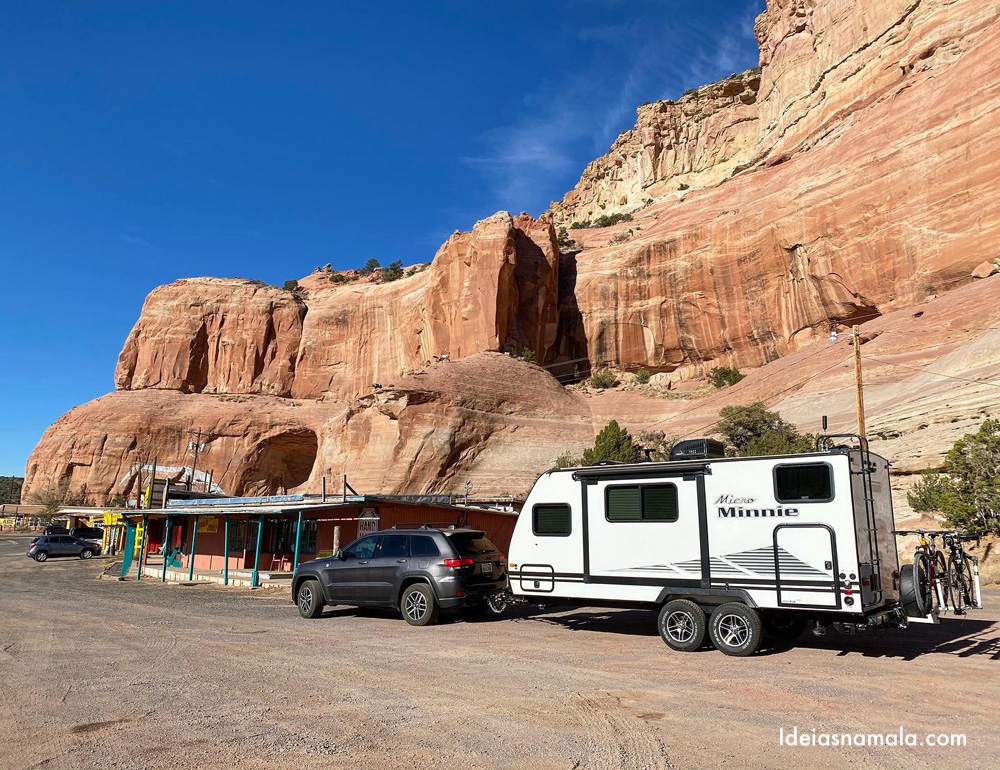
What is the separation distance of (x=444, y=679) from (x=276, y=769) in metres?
2.99

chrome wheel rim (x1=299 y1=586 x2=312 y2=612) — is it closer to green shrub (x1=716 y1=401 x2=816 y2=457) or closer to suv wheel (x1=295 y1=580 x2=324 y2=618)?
suv wheel (x1=295 y1=580 x2=324 y2=618)

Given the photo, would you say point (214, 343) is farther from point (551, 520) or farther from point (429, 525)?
point (551, 520)

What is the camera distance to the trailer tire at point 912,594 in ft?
27.4

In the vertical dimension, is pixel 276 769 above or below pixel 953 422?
below

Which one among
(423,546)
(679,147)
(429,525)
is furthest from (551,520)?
(679,147)

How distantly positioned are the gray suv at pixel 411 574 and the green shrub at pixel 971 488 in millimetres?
13850

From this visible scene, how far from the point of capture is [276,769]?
4570 millimetres

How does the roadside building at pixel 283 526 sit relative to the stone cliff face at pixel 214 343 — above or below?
below

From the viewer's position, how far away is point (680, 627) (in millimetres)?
9367

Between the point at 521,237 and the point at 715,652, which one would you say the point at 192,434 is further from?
the point at 715,652

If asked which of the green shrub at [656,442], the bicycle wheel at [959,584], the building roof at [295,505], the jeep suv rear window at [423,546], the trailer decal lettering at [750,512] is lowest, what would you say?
the bicycle wheel at [959,584]

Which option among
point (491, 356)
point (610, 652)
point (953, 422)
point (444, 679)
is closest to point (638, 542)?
point (610, 652)

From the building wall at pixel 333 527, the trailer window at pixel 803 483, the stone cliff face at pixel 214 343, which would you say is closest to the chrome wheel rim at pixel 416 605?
the trailer window at pixel 803 483

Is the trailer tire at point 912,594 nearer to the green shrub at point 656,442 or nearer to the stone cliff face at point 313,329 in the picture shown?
the green shrub at point 656,442
